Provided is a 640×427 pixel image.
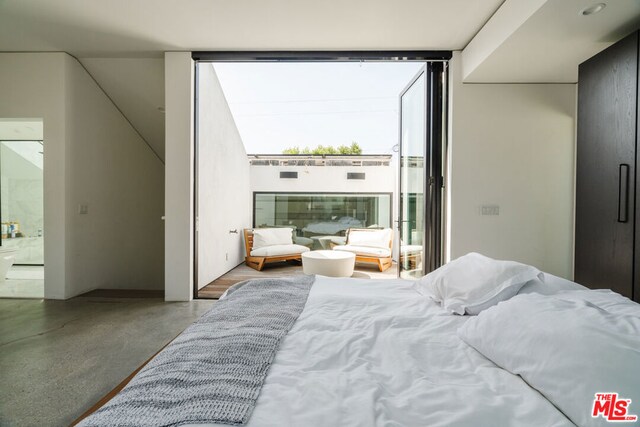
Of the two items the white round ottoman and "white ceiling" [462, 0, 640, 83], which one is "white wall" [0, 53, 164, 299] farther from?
"white ceiling" [462, 0, 640, 83]

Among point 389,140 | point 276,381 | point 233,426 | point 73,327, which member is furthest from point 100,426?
point 389,140

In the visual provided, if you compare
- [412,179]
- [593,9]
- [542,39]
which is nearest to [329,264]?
[412,179]

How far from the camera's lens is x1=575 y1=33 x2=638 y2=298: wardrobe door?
78.9 inches

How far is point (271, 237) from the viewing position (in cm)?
571

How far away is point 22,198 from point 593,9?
7.76m

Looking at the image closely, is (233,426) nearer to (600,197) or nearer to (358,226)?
(600,197)

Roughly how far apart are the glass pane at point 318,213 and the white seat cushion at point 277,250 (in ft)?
2.73

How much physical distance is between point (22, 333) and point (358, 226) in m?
5.11

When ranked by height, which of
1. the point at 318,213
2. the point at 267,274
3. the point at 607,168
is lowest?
the point at 267,274

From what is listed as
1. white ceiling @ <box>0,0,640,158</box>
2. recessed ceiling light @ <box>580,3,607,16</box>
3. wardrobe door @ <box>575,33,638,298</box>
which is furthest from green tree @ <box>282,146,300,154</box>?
recessed ceiling light @ <box>580,3,607,16</box>

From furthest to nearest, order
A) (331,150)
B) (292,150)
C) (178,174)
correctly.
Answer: (331,150)
(292,150)
(178,174)

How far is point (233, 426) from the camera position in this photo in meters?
0.72

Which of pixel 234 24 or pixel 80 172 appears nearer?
pixel 234 24

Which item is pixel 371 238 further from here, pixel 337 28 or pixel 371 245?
pixel 337 28
